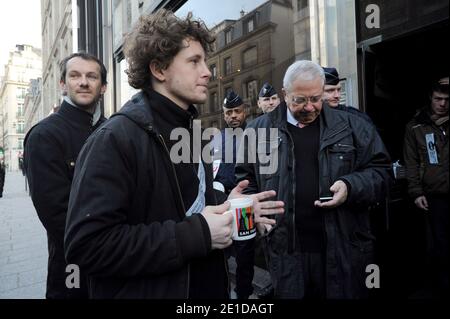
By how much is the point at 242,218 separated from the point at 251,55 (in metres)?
3.64

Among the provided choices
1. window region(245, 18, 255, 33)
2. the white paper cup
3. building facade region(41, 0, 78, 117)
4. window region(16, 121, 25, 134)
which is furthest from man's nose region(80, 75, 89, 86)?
window region(16, 121, 25, 134)

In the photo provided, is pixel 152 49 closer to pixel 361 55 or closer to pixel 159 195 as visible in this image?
pixel 159 195

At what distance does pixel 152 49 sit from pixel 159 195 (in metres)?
0.56

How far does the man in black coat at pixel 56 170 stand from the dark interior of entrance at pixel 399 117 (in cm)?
Result: 188

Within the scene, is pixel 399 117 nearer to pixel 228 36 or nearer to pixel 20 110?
pixel 228 36


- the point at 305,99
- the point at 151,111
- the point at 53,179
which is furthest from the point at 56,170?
the point at 305,99

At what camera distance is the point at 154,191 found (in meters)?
1.14

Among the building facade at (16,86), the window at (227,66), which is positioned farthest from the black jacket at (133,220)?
the building facade at (16,86)

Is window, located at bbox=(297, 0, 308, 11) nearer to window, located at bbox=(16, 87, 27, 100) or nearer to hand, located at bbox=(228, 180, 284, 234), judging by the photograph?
hand, located at bbox=(228, 180, 284, 234)

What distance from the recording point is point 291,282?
6.19 ft

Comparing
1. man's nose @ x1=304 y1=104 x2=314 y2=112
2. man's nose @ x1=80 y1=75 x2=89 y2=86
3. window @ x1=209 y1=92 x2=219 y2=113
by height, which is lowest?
man's nose @ x1=304 y1=104 x2=314 y2=112

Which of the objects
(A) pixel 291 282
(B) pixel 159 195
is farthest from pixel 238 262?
(B) pixel 159 195

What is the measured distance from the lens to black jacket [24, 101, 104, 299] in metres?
1.77

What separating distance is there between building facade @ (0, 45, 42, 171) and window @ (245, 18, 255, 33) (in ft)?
51.3
